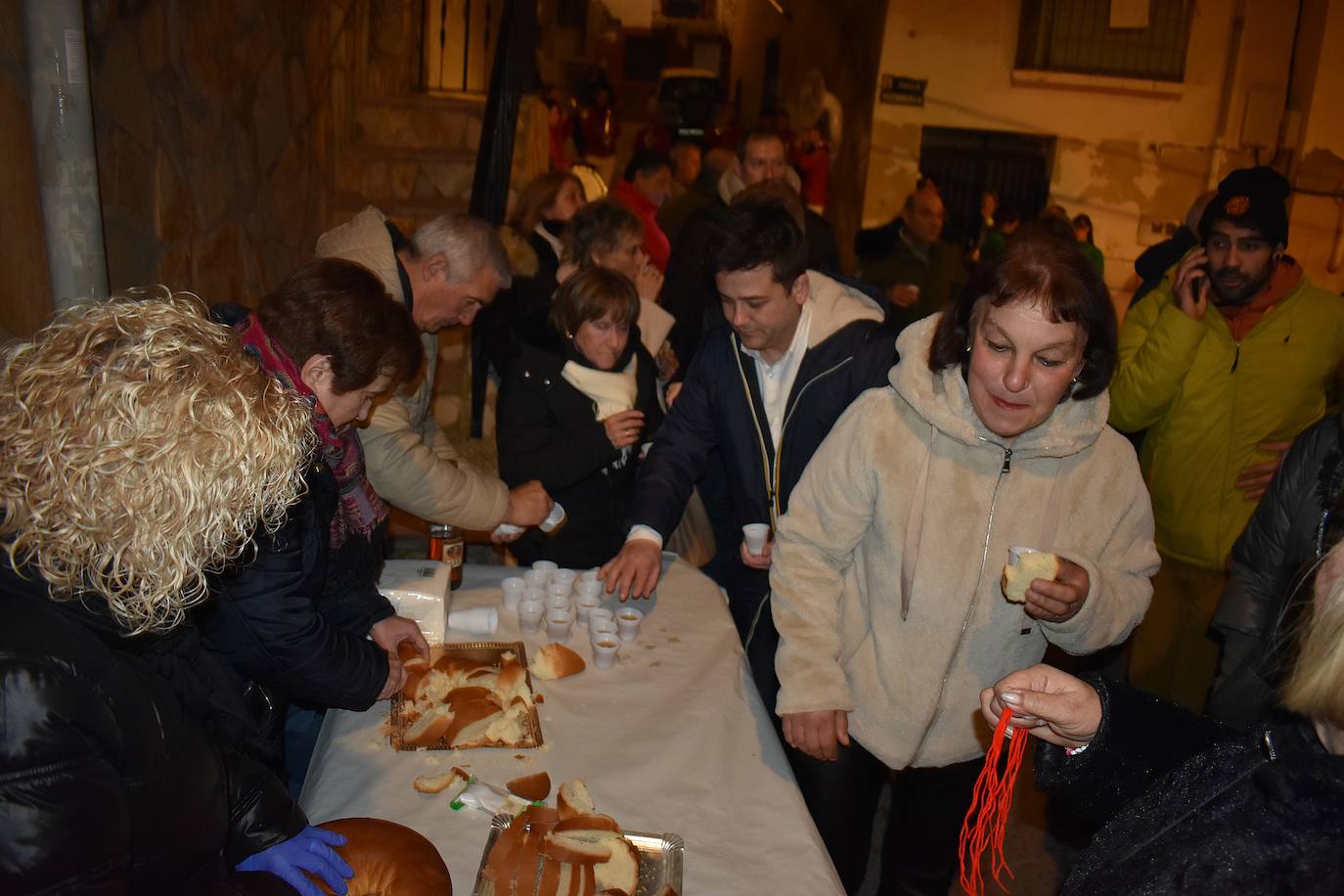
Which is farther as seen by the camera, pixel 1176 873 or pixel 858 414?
pixel 858 414

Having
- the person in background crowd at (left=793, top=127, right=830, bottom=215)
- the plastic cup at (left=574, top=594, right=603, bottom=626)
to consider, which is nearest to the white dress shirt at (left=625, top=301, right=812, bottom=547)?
the plastic cup at (left=574, top=594, right=603, bottom=626)

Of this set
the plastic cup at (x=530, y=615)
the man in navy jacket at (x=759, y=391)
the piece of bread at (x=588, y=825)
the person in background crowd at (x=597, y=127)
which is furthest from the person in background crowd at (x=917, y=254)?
the person in background crowd at (x=597, y=127)

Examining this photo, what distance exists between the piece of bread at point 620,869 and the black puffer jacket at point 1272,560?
1.54 meters

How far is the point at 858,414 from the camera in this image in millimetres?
2178

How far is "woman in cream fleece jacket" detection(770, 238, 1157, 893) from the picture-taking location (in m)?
1.96

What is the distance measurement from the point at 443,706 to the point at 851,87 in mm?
10881

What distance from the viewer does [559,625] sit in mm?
2410

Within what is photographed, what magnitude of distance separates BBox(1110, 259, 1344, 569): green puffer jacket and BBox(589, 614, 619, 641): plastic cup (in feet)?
6.45

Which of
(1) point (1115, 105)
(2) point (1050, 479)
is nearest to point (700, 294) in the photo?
(2) point (1050, 479)

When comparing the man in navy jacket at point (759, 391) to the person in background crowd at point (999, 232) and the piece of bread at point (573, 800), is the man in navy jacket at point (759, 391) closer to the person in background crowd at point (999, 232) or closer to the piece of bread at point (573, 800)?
the piece of bread at point (573, 800)

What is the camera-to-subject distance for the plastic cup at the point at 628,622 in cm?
246

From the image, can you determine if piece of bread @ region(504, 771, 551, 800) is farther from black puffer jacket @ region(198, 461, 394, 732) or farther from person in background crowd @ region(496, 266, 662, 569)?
person in background crowd @ region(496, 266, 662, 569)

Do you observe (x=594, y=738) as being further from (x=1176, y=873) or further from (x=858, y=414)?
(x=1176, y=873)

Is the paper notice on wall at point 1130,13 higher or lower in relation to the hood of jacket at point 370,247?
higher
